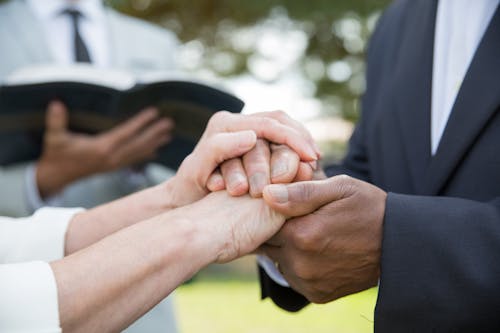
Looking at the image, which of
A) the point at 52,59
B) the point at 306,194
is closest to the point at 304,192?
the point at 306,194

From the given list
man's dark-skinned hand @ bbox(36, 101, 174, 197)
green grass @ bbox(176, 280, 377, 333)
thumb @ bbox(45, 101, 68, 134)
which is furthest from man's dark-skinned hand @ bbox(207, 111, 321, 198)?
green grass @ bbox(176, 280, 377, 333)

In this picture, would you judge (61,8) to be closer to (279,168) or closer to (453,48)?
(279,168)

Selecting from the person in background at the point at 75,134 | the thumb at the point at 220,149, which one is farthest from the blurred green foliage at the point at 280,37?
the thumb at the point at 220,149

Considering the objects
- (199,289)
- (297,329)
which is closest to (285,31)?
(199,289)

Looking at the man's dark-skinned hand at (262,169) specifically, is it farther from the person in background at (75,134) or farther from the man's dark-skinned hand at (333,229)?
the person in background at (75,134)

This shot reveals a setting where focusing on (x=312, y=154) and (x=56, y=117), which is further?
(x=56, y=117)

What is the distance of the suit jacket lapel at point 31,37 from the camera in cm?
302

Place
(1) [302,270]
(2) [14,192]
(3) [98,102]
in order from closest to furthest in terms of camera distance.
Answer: (1) [302,270] < (3) [98,102] < (2) [14,192]

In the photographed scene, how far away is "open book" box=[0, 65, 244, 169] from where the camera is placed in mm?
2703

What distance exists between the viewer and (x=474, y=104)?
1.81 metres

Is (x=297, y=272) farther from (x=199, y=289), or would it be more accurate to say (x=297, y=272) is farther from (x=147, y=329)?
(x=199, y=289)

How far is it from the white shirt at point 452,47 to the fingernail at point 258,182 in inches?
21.5

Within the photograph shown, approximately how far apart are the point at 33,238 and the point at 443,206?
126 cm

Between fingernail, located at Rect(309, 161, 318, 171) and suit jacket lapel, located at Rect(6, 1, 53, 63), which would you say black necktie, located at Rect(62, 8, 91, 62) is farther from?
fingernail, located at Rect(309, 161, 318, 171)
